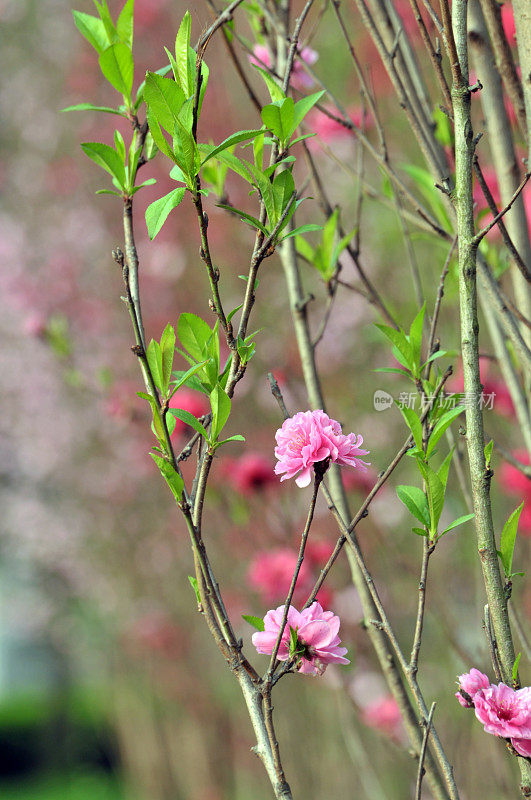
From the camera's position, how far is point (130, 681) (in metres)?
3.50

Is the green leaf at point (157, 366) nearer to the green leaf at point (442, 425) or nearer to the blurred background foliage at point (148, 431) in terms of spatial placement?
the green leaf at point (442, 425)

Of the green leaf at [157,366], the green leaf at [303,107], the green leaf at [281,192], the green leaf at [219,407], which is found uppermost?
the green leaf at [303,107]

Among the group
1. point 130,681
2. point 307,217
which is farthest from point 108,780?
point 307,217

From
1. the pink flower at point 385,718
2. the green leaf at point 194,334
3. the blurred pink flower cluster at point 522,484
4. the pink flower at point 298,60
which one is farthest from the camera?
the pink flower at point 385,718

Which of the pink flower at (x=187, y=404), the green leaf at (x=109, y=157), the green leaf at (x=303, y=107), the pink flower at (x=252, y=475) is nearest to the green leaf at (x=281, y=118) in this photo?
the green leaf at (x=303, y=107)

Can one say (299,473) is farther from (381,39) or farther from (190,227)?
(190,227)

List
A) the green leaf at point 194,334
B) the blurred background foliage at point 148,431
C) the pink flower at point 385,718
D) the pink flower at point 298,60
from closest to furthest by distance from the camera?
the green leaf at point 194,334, the pink flower at point 298,60, the pink flower at point 385,718, the blurred background foliage at point 148,431

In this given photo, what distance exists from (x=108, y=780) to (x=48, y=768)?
1.48m

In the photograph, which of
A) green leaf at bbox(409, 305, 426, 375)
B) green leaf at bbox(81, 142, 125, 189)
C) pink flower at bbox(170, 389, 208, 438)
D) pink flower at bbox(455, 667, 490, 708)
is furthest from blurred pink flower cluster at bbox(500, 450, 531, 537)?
green leaf at bbox(81, 142, 125, 189)

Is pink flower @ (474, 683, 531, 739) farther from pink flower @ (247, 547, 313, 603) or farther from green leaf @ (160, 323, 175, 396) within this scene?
pink flower @ (247, 547, 313, 603)

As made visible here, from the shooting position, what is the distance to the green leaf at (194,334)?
584 millimetres

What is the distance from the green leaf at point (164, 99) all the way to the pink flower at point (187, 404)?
0.93 meters

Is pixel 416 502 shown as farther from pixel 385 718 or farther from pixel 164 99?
pixel 385 718

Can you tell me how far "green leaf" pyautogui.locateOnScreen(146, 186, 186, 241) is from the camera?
492mm
